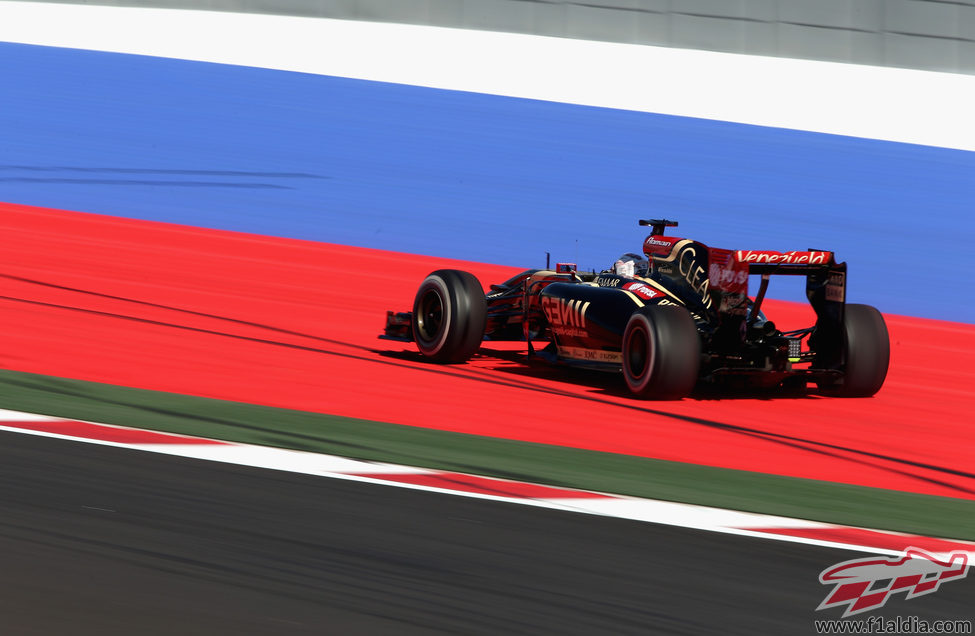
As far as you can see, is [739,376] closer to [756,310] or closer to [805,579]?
[756,310]

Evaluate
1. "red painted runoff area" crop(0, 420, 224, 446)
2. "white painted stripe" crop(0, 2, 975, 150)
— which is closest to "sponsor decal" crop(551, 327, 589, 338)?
"red painted runoff area" crop(0, 420, 224, 446)

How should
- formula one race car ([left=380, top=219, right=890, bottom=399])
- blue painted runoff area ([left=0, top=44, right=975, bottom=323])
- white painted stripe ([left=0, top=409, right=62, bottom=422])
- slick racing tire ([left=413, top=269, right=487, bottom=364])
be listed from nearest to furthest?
white painted stripe ([left=0, top=409, right=62, bottom=422])
formula one race car ([left=380, top=219, right=890, bottom=399])
slick racing tire ([left=413, top=269, right=487, bottom=364])
blue painted runoff area ([left=0, top=44, right=975, bottom=323])

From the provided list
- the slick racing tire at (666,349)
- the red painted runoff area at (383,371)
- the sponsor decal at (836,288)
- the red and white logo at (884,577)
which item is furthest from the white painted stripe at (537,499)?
the sponsor decal at (836,288)

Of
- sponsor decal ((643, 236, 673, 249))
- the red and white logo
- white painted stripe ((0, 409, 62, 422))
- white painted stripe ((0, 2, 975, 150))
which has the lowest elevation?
the red and white logo

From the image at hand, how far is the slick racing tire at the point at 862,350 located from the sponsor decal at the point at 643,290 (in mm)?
1471

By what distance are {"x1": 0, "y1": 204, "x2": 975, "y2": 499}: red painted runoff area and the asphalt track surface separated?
2.52 meters

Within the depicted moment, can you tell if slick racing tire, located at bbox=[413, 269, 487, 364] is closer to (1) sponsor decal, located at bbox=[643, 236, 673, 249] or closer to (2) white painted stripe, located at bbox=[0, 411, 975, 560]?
(1) sponsor decal, located at bbox=[643, 236, 673, 249]

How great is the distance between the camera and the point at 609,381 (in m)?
11.4

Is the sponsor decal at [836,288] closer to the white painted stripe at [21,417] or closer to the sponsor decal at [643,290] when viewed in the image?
the sponsor decal at [643,290]

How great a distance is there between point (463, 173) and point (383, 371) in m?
9.12

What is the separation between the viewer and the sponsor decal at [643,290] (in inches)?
423

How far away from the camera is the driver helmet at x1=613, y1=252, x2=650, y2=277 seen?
443 inches

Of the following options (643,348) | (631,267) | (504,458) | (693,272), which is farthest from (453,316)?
(504,458)

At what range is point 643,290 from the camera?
35.4 feet
